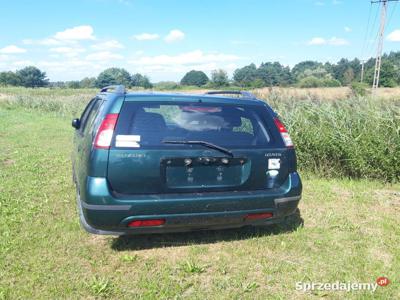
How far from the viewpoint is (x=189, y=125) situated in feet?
10.6

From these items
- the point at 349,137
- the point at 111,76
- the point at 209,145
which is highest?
the point at 111,76

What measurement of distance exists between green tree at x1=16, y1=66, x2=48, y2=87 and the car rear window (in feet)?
357

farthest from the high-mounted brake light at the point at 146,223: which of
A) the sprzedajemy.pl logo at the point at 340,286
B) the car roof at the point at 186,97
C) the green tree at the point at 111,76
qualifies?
the green tree at the point at 111,76

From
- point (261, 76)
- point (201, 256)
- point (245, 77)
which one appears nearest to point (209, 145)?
point (201, 256)

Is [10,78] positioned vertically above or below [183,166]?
above

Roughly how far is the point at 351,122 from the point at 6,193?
6130 mm

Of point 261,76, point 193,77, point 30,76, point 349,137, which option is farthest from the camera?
point 30,76

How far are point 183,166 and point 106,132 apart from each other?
2.38 ft

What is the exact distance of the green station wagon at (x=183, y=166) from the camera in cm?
296

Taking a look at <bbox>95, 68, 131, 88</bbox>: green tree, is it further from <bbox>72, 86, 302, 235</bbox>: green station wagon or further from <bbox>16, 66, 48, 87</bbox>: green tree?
<bbox>72, 86, 302, 235</bbox>: green station wagon

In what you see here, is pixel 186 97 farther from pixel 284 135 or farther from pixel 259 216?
pixel 259 216

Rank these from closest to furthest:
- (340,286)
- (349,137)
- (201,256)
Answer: (340,286)
(201,256)
(349,137)

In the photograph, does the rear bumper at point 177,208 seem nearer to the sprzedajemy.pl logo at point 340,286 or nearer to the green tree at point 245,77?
Answer: the sprzedajemy.pl logo at point 340,286

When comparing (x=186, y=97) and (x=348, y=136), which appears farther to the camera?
(x=348, y=136)
